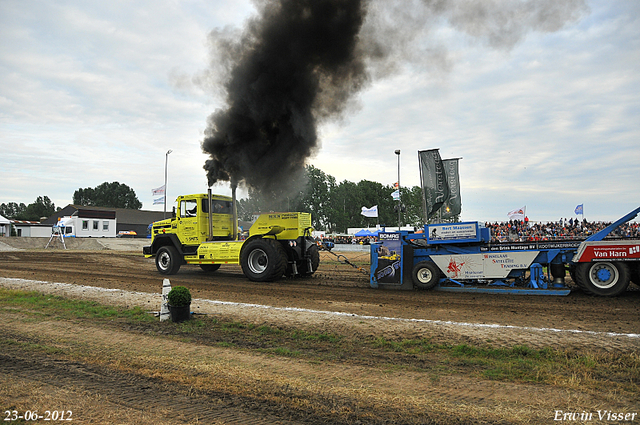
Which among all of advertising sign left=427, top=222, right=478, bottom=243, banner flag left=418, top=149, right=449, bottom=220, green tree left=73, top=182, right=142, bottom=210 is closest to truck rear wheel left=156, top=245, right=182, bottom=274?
advertising sign left=427, top=222, right=478, bottom=243

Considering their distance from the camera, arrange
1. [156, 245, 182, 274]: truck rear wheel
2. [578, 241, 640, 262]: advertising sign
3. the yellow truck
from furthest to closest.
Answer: [156, 245, 182, 274]: truck rear wheel
the yellow truck
[578, 241, 640, 262]: advertising sign

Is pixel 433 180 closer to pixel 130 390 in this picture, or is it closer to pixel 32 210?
pixel 130 390

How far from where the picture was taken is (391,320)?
25.6 ft

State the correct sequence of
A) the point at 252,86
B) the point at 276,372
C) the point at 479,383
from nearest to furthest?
1. the point at 479,383
2. the point at 276,372
3. the point at 252,86

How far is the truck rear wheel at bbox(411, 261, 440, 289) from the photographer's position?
12.1 meters

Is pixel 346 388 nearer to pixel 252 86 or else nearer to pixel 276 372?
pixel 276 372

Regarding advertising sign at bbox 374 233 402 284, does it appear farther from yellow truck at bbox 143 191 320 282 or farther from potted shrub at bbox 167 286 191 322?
potted shrub at bbox 167 286 191 322

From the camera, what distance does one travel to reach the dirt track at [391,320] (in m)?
4.40

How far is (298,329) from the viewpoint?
24.1 feet

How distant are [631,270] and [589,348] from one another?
6.25 m

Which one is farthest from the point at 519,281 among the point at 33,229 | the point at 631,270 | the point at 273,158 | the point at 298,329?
the point at 33,229

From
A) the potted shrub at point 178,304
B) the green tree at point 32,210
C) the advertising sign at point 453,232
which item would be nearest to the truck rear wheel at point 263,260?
the advertising sign at point 453,232

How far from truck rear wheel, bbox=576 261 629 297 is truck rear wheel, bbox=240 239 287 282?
850 centimetres

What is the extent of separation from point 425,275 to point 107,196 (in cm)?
13683
